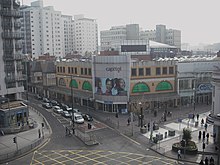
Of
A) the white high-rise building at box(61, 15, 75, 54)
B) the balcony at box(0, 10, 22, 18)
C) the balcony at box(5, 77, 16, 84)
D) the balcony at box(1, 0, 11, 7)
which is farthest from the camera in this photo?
the white high-rise building at box(61, 15, 75, 54)

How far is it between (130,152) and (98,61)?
1114 inches

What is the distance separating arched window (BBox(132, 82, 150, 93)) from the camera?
5889 centimetres

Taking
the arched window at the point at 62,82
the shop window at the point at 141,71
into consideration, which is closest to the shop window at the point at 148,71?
the shop window at the point at 141,71

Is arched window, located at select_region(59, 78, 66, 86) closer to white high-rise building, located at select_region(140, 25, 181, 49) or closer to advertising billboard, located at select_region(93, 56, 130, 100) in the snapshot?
advertising billboard, located at select_region(93, 56, 130, 100)

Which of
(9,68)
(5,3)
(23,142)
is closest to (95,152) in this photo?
(23,142)

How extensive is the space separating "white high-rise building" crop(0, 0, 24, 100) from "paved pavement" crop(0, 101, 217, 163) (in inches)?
315

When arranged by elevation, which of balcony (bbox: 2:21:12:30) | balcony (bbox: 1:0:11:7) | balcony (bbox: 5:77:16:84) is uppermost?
balcony (bbox: 1:0:11:7)

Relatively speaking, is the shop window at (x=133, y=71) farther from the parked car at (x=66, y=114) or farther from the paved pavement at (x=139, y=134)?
the parked car at (x=66, y=114)

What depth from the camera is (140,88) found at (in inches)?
2340

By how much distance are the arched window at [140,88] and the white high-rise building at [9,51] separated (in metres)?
23.2

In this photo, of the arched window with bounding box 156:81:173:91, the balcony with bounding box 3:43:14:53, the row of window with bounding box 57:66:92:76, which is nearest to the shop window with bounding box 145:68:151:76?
the arched window with bounding box 156:81:173:91

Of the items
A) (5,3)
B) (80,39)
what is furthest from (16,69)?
(80,39)

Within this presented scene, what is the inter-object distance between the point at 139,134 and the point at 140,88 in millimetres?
18139

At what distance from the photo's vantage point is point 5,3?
51844 millimetres
